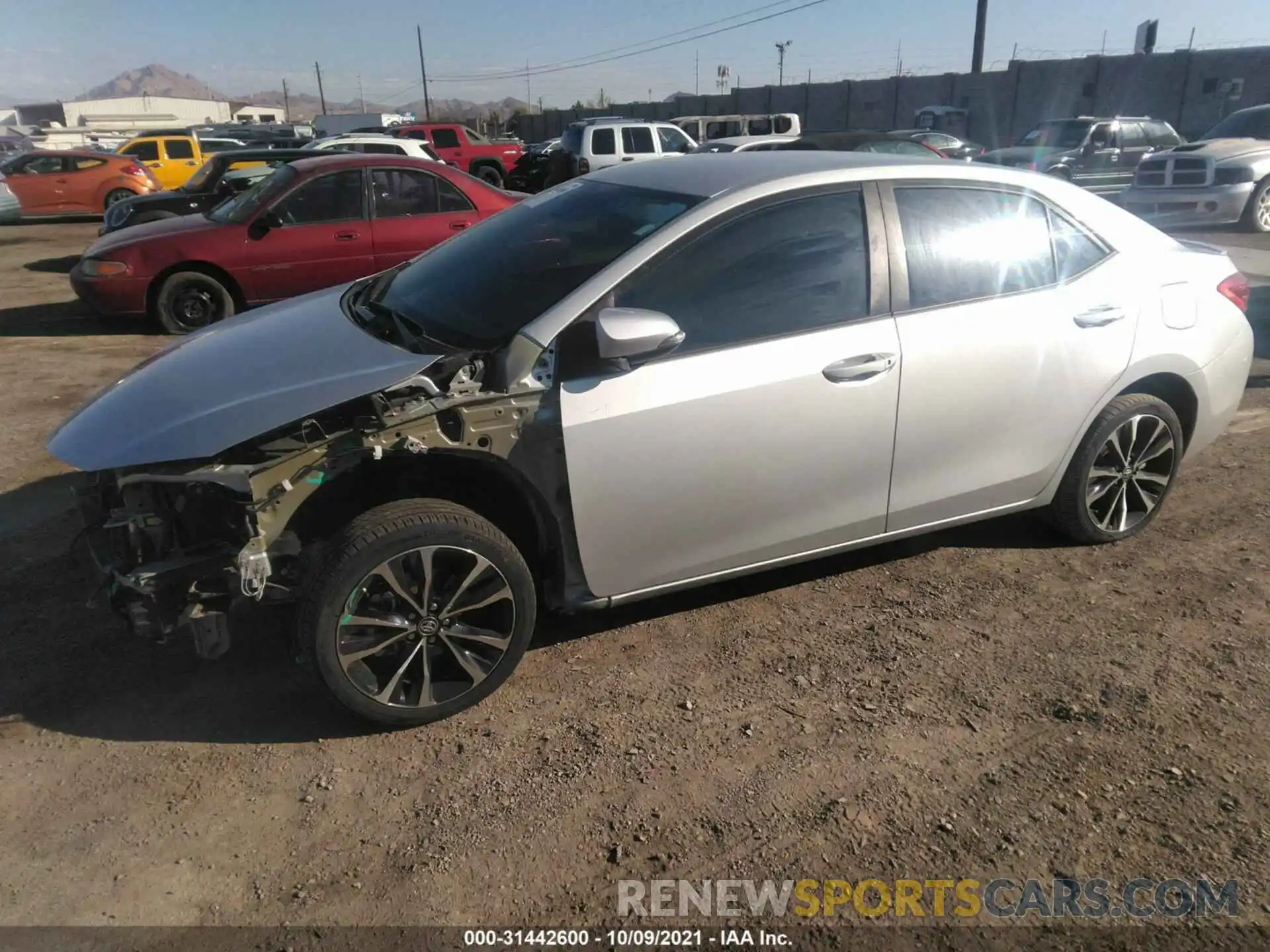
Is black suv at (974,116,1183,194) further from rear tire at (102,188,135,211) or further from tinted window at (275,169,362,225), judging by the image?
rear tire at (102,188,135,211)

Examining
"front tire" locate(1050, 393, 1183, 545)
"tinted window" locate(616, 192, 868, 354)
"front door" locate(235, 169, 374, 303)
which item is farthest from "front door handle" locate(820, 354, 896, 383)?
"front door" locate(235, 169, 374, 303)

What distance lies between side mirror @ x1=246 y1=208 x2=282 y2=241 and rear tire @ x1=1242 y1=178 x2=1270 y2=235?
13.6 metres

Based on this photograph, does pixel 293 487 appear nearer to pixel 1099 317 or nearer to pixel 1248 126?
pixel 1099 317

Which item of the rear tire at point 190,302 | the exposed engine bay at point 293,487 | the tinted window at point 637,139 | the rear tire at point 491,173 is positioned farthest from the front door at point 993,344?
the rear tire at point 491,173

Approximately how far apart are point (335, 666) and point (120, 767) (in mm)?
769

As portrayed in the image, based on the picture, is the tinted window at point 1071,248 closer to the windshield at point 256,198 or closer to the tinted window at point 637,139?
the windshield at point 256,198

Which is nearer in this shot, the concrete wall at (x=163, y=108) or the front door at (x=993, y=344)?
the front door at (x=993, y=344)

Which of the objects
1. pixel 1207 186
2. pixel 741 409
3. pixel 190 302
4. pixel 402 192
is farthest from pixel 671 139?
pixel 741 409

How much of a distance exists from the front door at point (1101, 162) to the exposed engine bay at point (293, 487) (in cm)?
1859

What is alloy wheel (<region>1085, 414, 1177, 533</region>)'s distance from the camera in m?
4.16

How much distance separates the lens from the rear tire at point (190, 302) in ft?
28.1

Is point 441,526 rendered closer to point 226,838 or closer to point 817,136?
point 226,838

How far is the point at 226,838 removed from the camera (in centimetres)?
267

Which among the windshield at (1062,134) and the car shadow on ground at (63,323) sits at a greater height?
the windshield at (1062,134)
